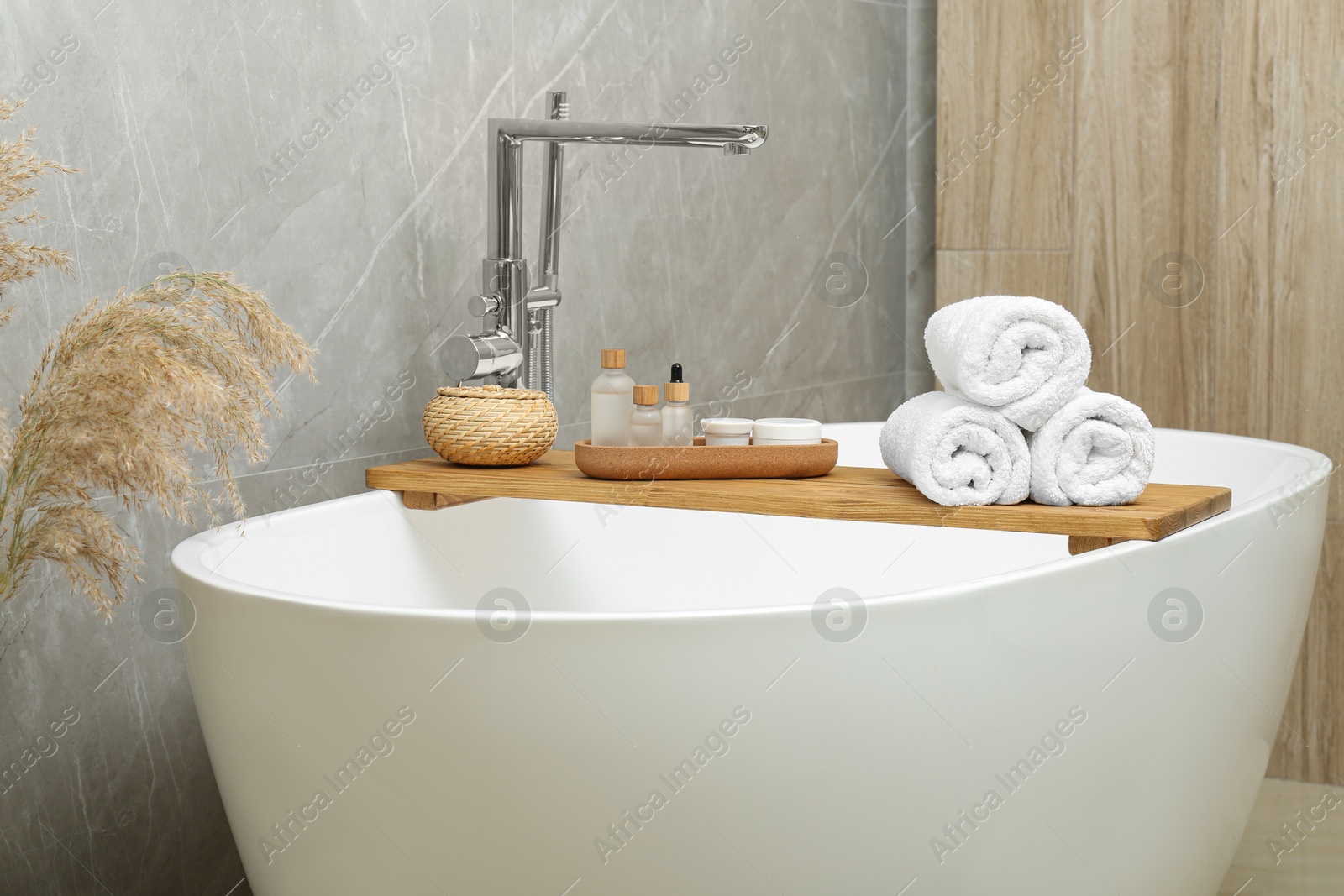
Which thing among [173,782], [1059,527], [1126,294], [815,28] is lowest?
[173,782]

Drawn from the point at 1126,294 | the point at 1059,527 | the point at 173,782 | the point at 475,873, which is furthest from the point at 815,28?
the point at 475,873

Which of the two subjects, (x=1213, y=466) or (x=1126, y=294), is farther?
(x=1126, y=294)

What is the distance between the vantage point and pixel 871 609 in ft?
3.59

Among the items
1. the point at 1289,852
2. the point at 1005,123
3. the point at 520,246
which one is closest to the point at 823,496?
the point at 520,246

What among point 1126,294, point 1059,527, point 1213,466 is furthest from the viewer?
point 1126,294

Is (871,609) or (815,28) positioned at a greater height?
(815,28)

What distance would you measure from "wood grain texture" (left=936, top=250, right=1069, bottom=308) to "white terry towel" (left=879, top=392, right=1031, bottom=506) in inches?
56.3

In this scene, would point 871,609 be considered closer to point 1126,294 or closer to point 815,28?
point 1126,294

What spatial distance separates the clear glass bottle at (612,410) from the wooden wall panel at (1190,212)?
1341 mm

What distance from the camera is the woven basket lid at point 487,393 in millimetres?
1715

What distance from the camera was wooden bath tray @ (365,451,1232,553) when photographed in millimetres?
1373

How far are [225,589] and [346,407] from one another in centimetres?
67

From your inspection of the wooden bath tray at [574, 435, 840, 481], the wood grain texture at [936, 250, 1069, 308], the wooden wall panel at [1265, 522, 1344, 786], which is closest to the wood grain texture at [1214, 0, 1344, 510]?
the wooden wall panel at [1265, 522, 1344, 786]

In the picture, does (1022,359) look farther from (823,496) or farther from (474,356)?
(474,356)
